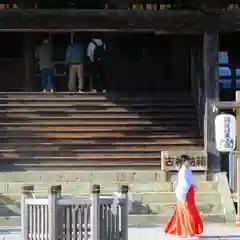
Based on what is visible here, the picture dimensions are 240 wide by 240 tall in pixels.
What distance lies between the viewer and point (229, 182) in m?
15.2

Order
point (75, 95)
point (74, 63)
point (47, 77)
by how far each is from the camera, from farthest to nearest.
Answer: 1. point (47, 77)
2. point (74, 63)
3. point (75, 95)

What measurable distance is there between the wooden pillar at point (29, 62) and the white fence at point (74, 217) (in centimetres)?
983

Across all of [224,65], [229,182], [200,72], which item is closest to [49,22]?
[200,72]

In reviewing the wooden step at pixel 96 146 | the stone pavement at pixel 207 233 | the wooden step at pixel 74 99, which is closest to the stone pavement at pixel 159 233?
the stone pavement at pixel 207 233

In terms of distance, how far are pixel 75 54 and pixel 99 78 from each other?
6.03 ft

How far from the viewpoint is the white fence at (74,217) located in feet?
32.0

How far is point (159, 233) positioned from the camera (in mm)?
12914

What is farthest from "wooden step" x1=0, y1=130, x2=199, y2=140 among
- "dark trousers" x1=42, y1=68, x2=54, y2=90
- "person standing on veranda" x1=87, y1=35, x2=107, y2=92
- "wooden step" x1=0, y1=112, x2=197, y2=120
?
"person standing on veranda" x1=87, y1=35, x2=107, y2=92

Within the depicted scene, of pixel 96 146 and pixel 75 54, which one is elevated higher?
pixel 75 54

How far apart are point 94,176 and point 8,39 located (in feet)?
20.3

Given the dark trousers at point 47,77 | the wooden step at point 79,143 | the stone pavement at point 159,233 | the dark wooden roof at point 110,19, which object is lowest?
the stone pavement at point 159,233

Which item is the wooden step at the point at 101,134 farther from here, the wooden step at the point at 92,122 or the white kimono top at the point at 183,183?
the white kimono top at the point at 183,183

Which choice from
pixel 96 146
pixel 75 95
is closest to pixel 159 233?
pixel 96 146

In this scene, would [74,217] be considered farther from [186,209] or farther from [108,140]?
[108,140]
